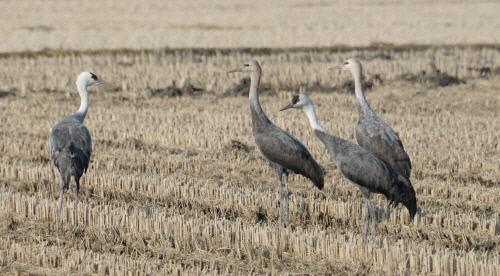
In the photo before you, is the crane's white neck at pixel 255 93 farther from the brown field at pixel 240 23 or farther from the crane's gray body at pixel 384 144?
the brown field at pixel 240 23

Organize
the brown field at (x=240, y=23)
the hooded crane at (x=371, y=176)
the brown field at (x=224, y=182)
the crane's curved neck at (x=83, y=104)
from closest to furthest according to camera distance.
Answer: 1. the brown field at (x=224, y=182)
2. the hooded crane at (x=371, y=176)
3. the crane's curved neck at (x=83, y=104)
4. the brown field at (x=240, y=23)

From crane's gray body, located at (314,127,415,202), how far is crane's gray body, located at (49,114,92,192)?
359cm

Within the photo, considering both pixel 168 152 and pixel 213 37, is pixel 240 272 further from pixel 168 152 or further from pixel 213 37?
pixel 213 37

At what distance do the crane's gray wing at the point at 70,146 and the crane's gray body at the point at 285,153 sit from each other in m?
2.33

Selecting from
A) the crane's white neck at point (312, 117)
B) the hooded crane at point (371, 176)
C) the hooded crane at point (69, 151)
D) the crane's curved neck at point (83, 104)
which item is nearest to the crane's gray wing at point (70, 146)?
the hooded crane at point (69, 151)

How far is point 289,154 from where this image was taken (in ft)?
42.8

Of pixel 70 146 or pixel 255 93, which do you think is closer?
pixel 70 146

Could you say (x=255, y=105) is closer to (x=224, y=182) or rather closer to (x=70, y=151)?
(x=224, y=182)

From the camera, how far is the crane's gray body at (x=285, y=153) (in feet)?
42.3

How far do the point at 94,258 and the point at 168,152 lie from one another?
25.2ft

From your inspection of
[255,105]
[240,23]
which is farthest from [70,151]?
[240,23]

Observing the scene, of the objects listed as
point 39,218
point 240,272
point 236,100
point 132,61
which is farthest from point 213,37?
point 240,272

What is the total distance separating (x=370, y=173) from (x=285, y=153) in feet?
5.89

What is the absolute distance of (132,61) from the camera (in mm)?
31547
